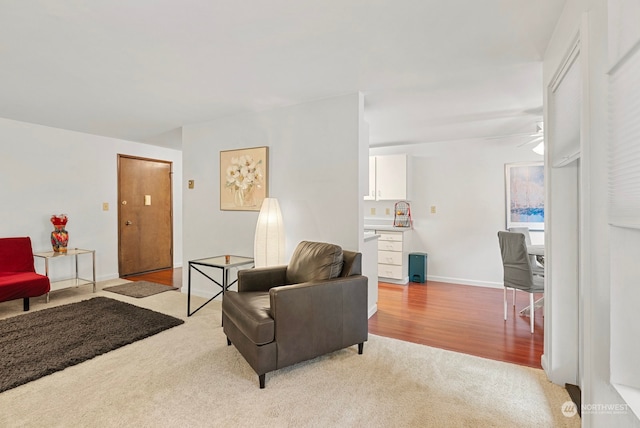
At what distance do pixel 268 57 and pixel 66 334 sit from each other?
2969 mm

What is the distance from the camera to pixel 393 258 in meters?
5.05

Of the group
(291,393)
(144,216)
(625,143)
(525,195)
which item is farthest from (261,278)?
(525,195)

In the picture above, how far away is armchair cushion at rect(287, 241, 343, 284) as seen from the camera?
2.55 m

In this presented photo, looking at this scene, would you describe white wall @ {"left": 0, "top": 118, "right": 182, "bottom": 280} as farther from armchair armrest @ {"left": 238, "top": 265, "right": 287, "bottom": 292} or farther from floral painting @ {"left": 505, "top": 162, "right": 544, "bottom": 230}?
floral painting @ {"left": 505, "top": 162, "right": 544, "bottom": 230}

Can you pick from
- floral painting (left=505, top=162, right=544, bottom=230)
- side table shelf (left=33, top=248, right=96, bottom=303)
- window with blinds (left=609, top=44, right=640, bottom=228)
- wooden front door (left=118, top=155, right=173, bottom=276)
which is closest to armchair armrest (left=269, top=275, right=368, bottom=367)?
window with blinds (left=609, top=44, right=640, bottom=228)

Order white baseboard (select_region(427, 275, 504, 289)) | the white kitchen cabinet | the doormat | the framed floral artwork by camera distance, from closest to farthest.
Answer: the framed floral artwork < the doormat < white baseboard (select_region(427, 275, 504, 289)) < the white kitchen cabinet

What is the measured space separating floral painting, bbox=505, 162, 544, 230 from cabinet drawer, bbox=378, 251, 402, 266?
166cm

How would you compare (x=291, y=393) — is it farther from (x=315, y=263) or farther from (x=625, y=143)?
(x=625, y=143)

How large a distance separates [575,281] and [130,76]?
3727 mm

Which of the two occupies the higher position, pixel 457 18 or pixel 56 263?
pixel 457 18

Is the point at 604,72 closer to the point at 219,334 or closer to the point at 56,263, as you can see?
the point at 219,334

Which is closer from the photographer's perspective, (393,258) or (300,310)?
(300,310)

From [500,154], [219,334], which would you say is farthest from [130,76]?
[500,154]

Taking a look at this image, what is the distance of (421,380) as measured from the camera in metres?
2.20
